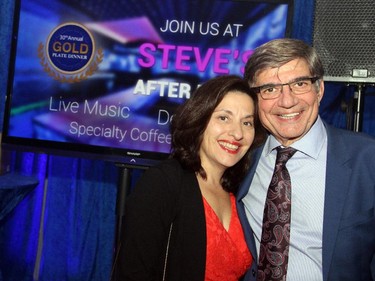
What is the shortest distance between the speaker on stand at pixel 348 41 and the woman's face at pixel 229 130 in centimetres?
98

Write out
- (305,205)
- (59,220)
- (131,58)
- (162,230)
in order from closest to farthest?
(162,230) → (305,205) → (131,58) → (59,220)

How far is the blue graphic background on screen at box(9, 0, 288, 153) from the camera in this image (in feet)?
9.74

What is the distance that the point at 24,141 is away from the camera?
3.18 meters

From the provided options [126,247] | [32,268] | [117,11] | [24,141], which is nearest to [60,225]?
[32,268]

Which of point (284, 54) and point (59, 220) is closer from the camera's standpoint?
point (284, 54)

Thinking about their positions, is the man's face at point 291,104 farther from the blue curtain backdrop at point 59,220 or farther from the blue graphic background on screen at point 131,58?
the blue curtain backdrop at point 59,220

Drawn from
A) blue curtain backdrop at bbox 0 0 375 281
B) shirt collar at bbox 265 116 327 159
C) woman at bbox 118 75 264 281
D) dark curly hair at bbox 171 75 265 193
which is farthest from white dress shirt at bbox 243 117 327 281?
blue curtain backdrop at bbox 0 0 375 281

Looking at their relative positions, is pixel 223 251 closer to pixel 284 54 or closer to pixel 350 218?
pixel 350 218

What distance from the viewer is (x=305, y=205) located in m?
1.89

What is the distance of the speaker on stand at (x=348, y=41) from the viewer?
2756 mm

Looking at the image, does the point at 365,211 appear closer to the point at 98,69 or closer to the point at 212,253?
the point at 212,253

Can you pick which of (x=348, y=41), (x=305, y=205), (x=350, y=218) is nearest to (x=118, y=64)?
(x=348, y=41)

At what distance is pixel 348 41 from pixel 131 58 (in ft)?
4.17

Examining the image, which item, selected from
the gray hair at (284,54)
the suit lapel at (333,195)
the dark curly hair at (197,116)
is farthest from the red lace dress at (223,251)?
the gray hair at (284,54)
